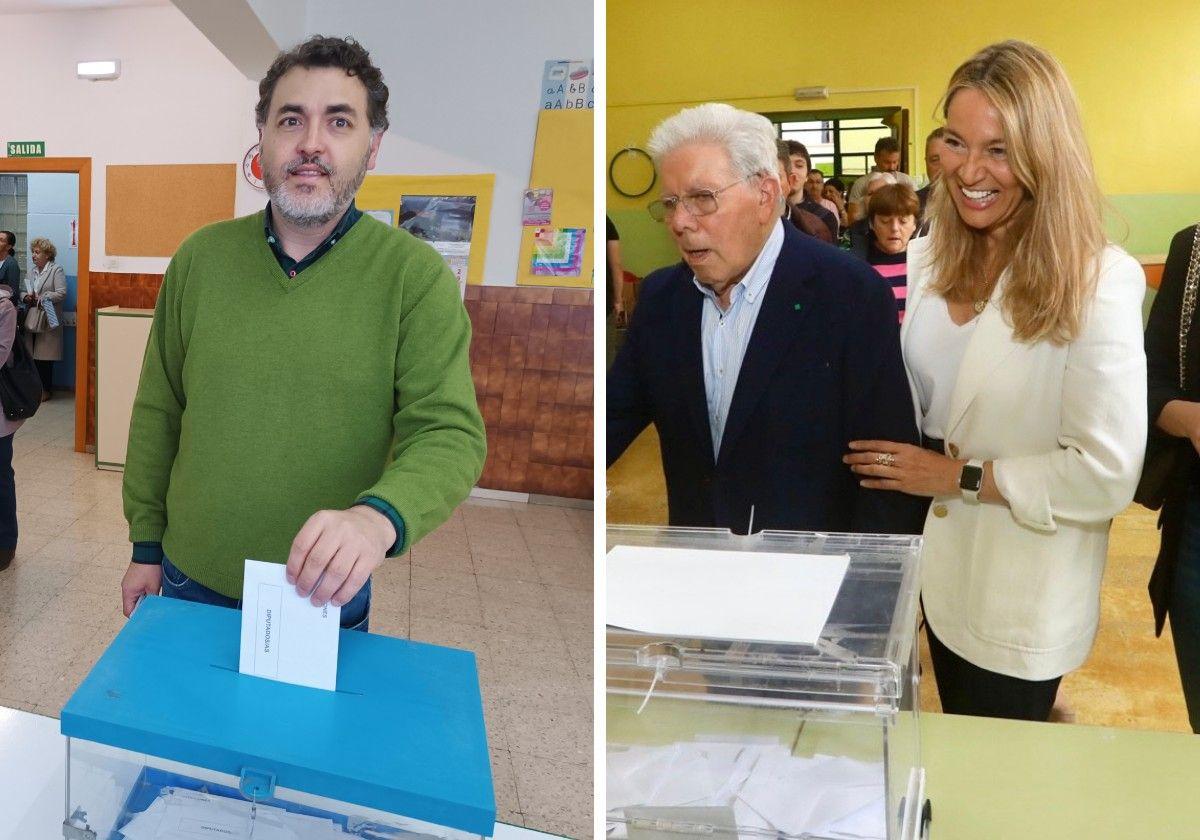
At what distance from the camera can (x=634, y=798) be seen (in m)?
0.79

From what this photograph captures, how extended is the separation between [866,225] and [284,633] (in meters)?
1.39

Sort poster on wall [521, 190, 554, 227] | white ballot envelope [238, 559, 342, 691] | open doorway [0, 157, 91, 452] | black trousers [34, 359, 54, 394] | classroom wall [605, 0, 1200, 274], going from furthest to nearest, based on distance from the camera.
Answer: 1. black trousers [34, 359, 54, 394]
2. open doorway [0, 157, 91, 452]
3. poster on wall [521, 190, 554, 227]
4. classroom wall [605, 0, 1200, 274]
5. white ballot envelope [238, 559, 342, 691]

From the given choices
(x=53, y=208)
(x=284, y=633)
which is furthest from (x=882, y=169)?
(x=53, y=208)

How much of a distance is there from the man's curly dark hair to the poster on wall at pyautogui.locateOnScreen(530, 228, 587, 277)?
3.39 metres

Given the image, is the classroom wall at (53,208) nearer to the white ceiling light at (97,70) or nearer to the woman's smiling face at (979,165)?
the white ceiling light at (97,70)

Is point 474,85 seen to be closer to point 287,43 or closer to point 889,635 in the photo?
point 287,43

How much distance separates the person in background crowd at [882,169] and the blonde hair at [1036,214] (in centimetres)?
31

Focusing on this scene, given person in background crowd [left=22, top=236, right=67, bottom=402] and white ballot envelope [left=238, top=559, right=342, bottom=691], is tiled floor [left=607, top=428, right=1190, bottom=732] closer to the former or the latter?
white ballot envelope [left=238, top=559, right=342, bottom=691]

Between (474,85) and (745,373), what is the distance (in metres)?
3.80

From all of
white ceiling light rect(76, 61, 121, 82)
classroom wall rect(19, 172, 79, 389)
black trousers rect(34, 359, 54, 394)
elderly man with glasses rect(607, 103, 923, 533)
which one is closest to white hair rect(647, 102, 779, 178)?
elderly man with glasses rect(607, 103, 923, 533)

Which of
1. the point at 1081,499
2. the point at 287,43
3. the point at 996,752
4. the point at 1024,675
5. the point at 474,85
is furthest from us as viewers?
the point at 474,85

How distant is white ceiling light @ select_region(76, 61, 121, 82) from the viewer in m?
4.40

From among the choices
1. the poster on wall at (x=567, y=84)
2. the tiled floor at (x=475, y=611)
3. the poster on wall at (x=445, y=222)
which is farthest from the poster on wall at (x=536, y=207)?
the tiled floor at (x=475, y=611)

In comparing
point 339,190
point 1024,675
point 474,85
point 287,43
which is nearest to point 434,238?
point 474,85
